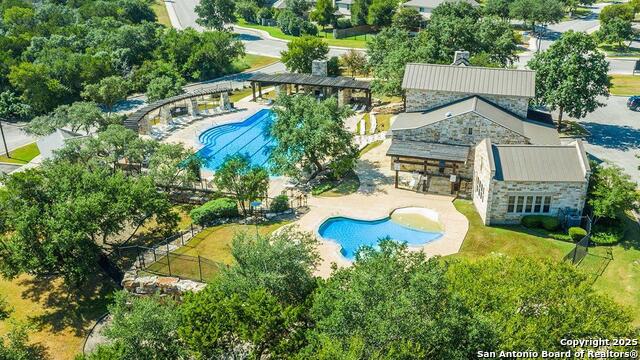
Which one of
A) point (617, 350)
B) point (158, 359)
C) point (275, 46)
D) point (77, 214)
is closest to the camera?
point (617, 350)

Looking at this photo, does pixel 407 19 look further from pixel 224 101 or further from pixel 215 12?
pixel 224 101

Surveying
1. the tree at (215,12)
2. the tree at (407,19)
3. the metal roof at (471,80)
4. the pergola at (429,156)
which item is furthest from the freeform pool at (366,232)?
the tree at (215,12)

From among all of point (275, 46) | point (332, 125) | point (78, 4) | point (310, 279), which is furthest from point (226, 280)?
point (78, 4)

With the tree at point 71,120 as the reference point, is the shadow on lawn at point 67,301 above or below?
below

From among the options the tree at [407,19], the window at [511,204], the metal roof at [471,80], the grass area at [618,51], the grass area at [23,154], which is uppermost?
the tree at [407,19]

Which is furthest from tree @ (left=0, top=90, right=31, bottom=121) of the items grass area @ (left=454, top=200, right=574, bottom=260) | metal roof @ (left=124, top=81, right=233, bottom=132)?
grass area @ (left=454, top=200, right=574, bottom=260)

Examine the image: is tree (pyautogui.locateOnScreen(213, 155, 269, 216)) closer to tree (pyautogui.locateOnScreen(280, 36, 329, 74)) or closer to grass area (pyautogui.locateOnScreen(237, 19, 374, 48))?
tree (pyautogui.locateOnScreen(280, 36, 329, 74))

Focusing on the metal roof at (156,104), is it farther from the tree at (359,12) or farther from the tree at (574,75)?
the tree at (359,12)

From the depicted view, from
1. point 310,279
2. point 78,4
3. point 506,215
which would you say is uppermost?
point 78,4

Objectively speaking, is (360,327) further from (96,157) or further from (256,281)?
(96,157)
